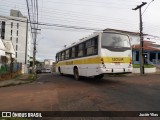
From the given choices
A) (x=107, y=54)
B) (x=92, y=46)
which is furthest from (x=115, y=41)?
(x=92, y=46)

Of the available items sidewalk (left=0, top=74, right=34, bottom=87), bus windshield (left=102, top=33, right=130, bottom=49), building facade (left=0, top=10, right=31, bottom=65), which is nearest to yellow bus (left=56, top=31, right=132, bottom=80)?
bus windshield (left=102, top=33, right=130, bottom=49)

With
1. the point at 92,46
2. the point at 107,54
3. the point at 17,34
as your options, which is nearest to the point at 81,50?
the point at 92,46

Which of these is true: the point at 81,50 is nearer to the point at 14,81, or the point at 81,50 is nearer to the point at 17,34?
the point at 14,81

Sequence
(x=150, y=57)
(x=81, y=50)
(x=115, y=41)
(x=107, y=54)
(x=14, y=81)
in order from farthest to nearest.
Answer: (x=150, y=57) < (x=14, y=81) < (x=81, y=50) < (x=115, y=41) < (x=107, y=54)

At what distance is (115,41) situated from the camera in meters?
14.0

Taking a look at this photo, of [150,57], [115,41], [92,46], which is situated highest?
[150,57]

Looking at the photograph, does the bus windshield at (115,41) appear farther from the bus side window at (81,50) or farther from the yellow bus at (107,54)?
the bus side window at (81,50)

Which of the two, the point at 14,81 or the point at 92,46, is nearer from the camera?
the point at 92,46

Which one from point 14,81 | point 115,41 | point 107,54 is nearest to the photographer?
point 107,54

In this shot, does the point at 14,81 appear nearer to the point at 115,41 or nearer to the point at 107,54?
the point at 107,54

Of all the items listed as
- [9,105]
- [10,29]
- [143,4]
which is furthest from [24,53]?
[9,105]

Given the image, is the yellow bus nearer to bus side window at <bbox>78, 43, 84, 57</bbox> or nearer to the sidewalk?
bus side window at <bbox>78, 43, 84, 57</bbox>

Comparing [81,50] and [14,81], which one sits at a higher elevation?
[81,50]

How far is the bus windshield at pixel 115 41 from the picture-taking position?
537 inches
